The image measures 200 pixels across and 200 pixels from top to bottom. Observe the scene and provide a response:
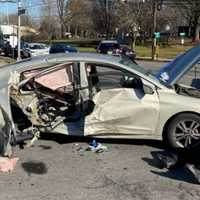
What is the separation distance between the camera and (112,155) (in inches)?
263

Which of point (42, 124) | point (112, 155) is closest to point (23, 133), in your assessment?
point (42, 124)

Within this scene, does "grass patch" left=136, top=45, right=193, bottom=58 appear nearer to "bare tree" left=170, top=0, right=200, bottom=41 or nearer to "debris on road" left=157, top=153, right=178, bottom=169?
"bare tree" left=170, top=0, right=200, bottom=41

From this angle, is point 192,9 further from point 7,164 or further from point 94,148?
point 7,164

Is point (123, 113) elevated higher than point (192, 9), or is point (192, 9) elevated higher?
point (192, 9)

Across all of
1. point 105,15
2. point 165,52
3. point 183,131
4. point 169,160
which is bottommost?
point 165,52

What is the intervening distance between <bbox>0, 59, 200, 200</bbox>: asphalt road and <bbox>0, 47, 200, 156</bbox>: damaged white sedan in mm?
306

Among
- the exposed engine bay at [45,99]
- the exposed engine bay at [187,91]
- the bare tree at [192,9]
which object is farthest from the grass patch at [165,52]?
the exposed engine bay at [45,99]

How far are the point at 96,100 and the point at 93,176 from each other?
5.06 feet

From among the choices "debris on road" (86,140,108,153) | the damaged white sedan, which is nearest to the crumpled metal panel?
the damaged white sedan

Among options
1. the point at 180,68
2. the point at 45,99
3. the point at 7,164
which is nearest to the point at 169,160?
the point at 180,68

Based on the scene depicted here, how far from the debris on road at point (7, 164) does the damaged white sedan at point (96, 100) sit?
1.89 ft

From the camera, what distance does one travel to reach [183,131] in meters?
6.83

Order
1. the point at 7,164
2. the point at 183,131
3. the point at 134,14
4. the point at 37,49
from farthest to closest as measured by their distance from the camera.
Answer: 1. the point at 134,14
2. the point at 37,49
3. the point at 183,131
4. the point at 7,164

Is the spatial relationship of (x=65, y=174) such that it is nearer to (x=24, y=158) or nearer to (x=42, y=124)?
(x=24, y=158)
